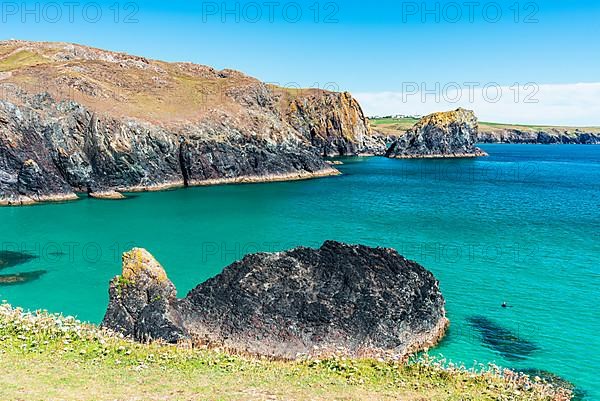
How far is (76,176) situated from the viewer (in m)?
89.2

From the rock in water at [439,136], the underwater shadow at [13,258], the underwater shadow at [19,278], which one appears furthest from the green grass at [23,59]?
the rock in water at [439,136]

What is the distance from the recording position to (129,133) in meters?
97.1

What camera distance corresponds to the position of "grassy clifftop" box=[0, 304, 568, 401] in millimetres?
15211

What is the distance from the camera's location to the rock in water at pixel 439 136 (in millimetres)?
192000

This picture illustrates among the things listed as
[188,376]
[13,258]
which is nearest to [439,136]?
[13,258]

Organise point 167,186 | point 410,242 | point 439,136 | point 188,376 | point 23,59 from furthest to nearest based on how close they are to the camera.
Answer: point 439,136 → point 23,59 → point 167,186 → point 410,242 → point 188,376

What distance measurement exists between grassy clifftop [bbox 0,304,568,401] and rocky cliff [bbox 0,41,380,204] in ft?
222

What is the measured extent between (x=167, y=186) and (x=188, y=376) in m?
86.6

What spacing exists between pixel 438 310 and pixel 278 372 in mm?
13875

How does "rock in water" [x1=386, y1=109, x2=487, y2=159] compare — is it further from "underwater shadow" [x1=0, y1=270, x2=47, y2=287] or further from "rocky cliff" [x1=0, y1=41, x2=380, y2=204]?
"underwater shadow" [x1=0, y1=270, x2=47, y2=287]

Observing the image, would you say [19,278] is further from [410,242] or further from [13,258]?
[410,242]

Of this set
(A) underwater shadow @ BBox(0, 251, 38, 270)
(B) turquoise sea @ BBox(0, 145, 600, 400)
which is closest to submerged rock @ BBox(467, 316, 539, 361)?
(B) turquoise sea @ BBox(0, 145, 600, 400)

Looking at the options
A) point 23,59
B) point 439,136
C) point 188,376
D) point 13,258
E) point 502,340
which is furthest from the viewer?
point 439,136

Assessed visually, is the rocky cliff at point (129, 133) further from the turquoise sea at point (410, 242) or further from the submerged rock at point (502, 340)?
the submerged rock at point (502, 340)
